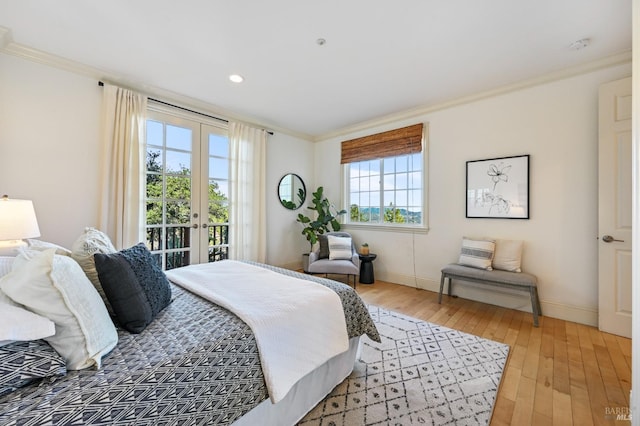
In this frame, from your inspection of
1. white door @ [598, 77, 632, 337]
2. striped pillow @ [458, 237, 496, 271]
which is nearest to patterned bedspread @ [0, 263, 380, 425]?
striped pillow @ [458, 237, 496, 271]

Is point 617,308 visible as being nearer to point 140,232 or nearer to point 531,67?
point 531,67

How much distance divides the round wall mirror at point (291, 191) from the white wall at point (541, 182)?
2.24 m

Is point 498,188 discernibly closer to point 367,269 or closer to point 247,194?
point 367,269

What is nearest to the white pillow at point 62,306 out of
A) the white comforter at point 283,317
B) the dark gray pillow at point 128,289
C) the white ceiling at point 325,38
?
the dark gray pillow at point 128,289

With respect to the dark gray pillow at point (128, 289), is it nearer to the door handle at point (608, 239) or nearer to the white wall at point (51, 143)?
the white wall at point (51, 143)

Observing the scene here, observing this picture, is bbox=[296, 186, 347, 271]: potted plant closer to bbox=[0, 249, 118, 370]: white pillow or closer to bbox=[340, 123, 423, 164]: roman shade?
bbox=[340, 123, 423, 164]: roman shade

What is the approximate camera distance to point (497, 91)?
304 cm

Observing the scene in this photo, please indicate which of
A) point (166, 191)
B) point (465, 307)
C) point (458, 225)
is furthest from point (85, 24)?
point (465, 307)

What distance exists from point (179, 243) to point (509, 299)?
406 cm

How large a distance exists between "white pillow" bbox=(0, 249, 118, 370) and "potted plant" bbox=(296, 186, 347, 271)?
11.5 ft

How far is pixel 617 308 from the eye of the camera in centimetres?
234

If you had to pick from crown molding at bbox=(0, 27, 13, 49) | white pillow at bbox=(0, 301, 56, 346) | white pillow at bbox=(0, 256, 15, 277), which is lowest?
white pillow at bbox=(0, 301, 56, 346)

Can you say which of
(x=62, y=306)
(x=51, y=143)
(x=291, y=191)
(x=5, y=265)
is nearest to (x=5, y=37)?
(x=51, y=143)

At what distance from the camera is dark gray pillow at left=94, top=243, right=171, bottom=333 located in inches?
45.5
